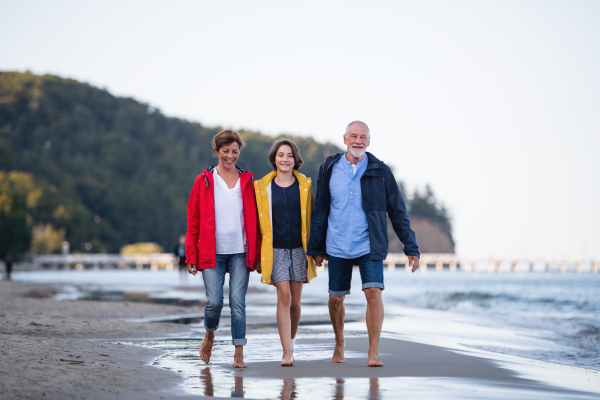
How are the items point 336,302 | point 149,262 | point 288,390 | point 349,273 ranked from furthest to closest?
1. point 149,262
2. point 336,302
3. point 349,273
4. point 288,390

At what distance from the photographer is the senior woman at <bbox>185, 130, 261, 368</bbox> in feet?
18.8

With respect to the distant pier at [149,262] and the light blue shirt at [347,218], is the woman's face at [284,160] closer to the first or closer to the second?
the light blue shirt at [347,218]

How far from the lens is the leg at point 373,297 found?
18.5 ft

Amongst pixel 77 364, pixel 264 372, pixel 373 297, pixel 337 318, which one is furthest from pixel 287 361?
pixel 77 364

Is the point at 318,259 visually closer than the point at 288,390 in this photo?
No

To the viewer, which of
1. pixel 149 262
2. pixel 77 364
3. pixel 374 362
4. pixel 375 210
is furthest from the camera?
pixel 149 262

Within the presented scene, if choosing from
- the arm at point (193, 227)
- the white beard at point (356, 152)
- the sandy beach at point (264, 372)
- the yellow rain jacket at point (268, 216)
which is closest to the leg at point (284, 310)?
the yellow rain jacket at point (268, 216)

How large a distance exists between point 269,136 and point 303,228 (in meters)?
180

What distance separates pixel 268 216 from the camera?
5770mm

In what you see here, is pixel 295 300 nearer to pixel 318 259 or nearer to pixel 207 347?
pixel 318 259

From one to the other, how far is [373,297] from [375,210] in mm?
685

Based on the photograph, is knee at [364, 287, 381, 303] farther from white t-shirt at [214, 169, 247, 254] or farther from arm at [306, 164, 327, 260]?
white t-shirt at [214, 169, 247, 254]

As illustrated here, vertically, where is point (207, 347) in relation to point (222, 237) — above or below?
below

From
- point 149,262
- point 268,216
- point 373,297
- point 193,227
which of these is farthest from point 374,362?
point 149,262
